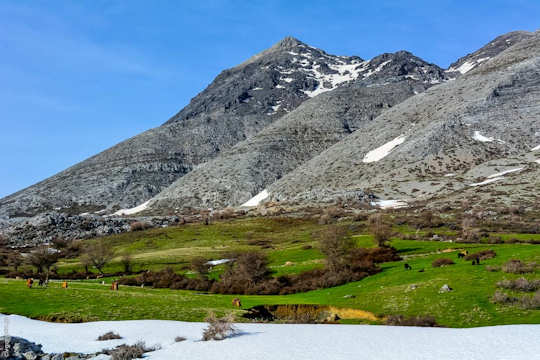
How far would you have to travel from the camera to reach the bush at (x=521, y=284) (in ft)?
85.6

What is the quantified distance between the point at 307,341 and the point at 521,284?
1398cm

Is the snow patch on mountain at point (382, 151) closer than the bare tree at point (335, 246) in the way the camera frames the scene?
No

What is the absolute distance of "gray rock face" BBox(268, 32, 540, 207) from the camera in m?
118

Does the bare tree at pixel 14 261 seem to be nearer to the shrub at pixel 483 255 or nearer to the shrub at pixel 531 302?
the shrub at pixel 483 255

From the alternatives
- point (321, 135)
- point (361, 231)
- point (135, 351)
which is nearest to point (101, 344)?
point (135, 351)

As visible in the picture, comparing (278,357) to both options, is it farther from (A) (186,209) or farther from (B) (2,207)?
(B) (2,207)

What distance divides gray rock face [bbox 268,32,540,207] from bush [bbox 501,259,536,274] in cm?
7549

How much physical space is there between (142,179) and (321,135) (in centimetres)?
7730

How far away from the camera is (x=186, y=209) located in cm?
15712

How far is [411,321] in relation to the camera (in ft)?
80.3

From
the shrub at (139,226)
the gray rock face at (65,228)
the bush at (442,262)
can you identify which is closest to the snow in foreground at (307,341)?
the bush at (442,262)

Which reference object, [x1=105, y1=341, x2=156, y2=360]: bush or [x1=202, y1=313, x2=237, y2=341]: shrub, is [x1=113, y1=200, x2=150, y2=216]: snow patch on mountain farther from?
[x1=105, y1=341, x2=156, y2=360]: bush

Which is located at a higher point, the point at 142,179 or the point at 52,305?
the point at 142,179

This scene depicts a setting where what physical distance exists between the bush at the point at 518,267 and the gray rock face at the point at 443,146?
2972 inches
